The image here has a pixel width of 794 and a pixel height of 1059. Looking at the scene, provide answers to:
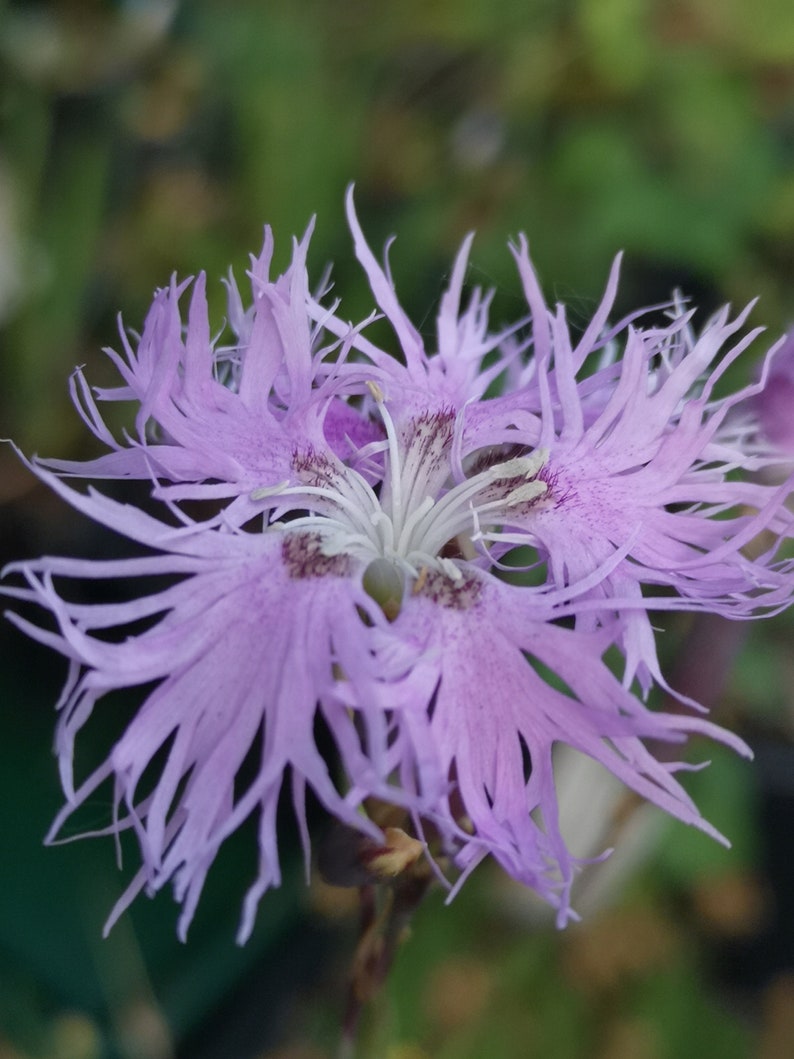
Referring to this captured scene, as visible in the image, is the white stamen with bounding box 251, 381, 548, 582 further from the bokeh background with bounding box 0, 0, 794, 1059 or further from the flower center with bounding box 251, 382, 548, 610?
Answer: the bokeh background with bounding box 0, 0, 794, 1059

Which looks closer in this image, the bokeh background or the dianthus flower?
the dianthus flower

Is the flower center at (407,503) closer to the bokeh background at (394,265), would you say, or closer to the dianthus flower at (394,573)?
the dianthus flower at (394,573)

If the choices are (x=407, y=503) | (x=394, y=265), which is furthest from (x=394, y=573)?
(x=394, y=265)

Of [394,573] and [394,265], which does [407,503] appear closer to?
[394,573]

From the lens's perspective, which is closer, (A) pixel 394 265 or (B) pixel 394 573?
(B) pixel 394 573

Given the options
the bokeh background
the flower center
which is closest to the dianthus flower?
the flower center

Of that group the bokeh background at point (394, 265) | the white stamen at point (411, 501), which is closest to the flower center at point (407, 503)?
the white stamen at point (411, 501)
